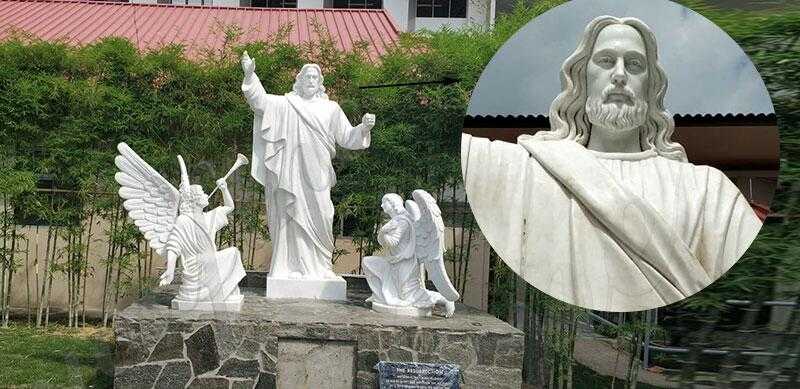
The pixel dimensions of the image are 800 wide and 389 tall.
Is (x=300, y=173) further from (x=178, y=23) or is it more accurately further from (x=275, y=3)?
(x=275, y=3)

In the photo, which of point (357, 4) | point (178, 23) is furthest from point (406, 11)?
point (178, 23)

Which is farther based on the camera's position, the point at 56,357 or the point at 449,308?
the point at 56,357

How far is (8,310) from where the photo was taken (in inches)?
271

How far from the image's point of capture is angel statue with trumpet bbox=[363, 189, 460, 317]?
4672 millimetres

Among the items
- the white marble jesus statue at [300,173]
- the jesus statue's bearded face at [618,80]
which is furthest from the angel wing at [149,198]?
the jesus statue's bearded face at [618,80]

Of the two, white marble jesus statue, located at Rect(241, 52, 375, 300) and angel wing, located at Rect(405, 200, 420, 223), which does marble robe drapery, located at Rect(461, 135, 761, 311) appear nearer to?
angel wing, located at Rect(405, 200, 420, 223)

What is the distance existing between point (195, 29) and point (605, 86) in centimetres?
531

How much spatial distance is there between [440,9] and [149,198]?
6.98 m

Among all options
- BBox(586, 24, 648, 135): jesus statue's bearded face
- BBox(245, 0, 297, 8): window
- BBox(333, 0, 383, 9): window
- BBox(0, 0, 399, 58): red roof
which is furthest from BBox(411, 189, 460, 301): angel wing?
BBox(245, 0, 297, 8): window

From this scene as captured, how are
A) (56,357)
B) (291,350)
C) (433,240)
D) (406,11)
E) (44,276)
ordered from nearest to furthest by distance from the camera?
1. (291,350)
2. (433,240)
3. (56,357)
4. (44,276)
5. (406,11)

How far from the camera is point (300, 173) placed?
544 cm

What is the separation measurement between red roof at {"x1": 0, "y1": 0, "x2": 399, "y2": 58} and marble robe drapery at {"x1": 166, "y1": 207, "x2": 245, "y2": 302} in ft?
9.50

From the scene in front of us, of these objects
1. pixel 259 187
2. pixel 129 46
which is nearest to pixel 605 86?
pixel 259 187

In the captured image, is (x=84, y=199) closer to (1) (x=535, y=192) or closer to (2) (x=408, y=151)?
(2) (x=408, y=151)
